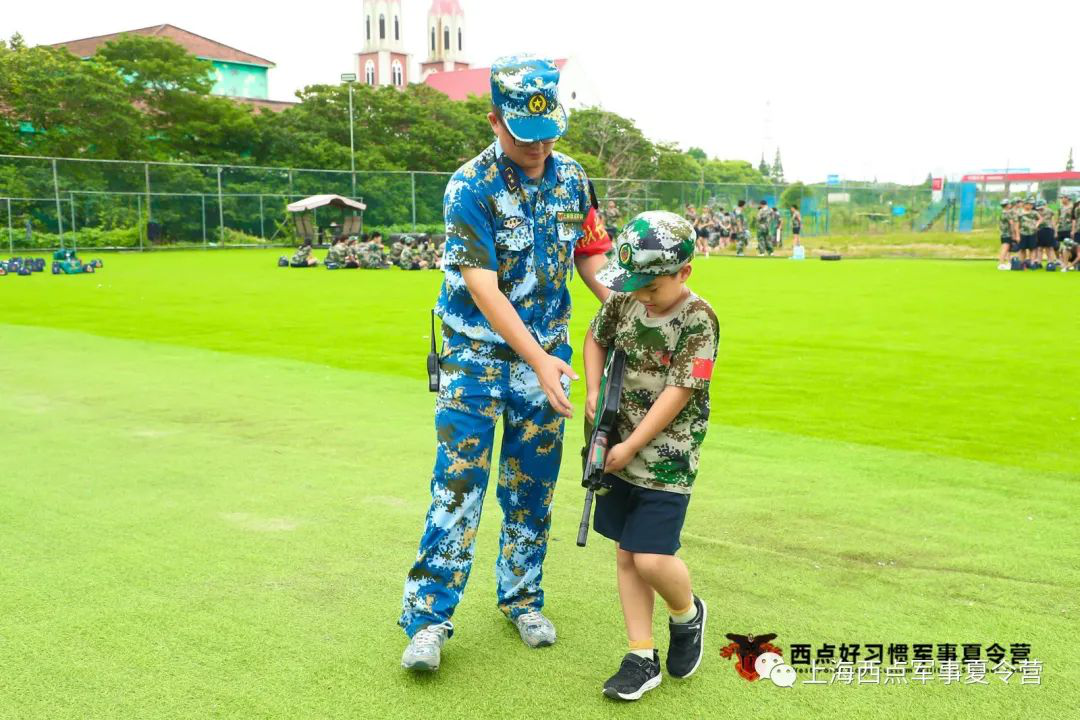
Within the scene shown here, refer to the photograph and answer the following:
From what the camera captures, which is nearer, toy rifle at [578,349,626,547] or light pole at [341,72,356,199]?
toy rifle at [578,349,626,547]

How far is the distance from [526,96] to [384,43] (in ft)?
402

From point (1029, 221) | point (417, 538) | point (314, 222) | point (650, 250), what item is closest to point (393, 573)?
point (417, 538)

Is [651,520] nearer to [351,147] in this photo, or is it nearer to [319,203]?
[319,203]

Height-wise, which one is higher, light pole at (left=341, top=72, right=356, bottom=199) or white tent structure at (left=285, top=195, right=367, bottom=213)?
light pole at (left=341, top=72, right=356, bottom=199)

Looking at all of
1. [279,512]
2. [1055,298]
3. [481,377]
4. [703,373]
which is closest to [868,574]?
[703,373]

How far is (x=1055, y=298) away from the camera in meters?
16.6

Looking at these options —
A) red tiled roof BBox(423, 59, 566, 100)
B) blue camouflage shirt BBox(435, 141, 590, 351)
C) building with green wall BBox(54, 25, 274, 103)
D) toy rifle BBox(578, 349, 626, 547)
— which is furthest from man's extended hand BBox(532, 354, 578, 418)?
red tiled roof BBox(423, 59, 566, 100)

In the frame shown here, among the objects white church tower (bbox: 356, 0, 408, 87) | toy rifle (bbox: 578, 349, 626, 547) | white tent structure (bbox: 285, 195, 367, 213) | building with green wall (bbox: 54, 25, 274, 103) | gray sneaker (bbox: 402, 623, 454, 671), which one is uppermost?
white church tower (bbox: 356, 0, 408, 87)

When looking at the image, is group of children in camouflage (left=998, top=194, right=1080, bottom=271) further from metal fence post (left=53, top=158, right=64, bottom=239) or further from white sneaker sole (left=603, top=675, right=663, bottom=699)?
metal fence post (left=53, top=158, right=64, bottom=239)

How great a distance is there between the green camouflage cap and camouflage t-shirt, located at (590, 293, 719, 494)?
0.16 meters

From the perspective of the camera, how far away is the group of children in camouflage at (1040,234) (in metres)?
24.3

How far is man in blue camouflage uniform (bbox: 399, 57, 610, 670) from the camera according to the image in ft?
9.93

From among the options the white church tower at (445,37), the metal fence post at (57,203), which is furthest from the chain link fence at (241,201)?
the white church tower at (445,37)

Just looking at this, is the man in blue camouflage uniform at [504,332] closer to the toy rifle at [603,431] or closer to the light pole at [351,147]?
the toy rifle at [603,431]
